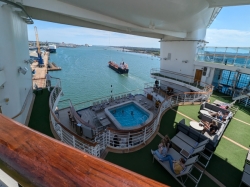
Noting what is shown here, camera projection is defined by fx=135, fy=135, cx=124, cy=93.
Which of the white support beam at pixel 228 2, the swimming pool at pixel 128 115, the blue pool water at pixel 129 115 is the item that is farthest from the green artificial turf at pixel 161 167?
the white support beam at pixel 228 2

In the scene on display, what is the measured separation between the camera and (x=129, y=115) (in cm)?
1052

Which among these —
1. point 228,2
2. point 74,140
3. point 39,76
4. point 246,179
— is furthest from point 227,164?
point 39,76

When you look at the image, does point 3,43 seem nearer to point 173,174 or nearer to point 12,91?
point 12,91

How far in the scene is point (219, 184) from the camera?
12.5 feet

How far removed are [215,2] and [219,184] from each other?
755cm

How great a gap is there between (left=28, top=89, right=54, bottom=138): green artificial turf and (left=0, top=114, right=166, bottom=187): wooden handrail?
5023mm

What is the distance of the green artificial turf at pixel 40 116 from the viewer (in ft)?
17.2

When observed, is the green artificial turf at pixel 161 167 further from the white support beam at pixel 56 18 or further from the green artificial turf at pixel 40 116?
the white support beam at pixel 56 18

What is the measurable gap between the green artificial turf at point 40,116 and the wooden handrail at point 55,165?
198 inches

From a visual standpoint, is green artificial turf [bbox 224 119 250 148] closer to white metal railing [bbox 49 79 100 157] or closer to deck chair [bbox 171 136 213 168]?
deck chair [bbox 171 136 213 168]

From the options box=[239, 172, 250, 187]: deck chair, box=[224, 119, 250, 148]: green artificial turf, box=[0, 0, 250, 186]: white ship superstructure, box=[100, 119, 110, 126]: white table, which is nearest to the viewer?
box=[239, 172, 250, 187]: deck chair

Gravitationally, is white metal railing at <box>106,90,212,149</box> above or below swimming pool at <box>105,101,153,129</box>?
above

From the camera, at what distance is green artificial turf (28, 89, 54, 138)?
5.25 m

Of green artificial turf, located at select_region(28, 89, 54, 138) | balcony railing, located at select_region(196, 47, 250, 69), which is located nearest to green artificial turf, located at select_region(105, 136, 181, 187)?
green artificial turf, located at select_region(28, 89, 54, 138)
